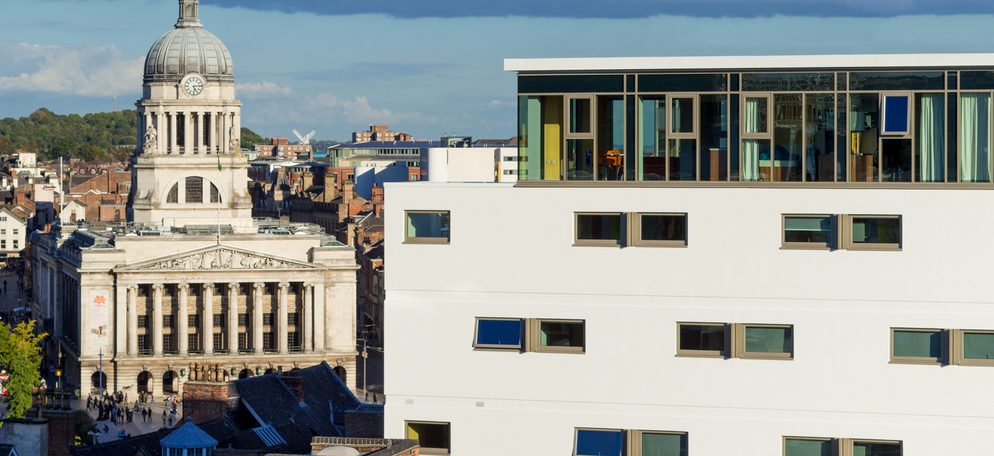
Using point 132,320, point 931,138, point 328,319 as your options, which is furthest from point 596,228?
point 328,319

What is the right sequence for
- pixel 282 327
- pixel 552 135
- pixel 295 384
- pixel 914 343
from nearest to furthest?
1. pixel 914 343
2. pixel 552 135
3. pixel 295 384
4. pixel 282 327

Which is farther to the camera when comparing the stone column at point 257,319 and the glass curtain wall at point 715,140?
the stone column at point 257,319

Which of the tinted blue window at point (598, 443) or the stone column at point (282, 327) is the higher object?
the tinted blue window at point (598, 443)

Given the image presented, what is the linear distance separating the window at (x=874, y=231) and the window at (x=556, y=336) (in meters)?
5.25

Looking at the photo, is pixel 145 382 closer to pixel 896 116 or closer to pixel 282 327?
pixel 282 327

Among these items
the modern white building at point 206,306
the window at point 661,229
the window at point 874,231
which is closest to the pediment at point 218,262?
the modern white building at point 206,306

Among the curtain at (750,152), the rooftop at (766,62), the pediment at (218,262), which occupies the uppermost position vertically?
the rooftop at (766,62)

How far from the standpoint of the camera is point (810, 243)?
4219cm

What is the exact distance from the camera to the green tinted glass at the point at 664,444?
1693 inches

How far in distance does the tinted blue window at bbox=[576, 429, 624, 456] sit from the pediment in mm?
151557

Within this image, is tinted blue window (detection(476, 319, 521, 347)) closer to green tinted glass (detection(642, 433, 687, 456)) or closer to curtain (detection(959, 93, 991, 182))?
green tinted glass (detection(642, 433, 687, 456))

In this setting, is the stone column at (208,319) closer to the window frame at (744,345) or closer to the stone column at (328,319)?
the stone column at (328,319)

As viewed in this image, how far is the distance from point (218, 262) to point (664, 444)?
15377cm

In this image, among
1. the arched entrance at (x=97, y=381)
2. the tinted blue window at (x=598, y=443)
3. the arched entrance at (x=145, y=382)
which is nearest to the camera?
the tinted blue window at (x=598, y=443)
